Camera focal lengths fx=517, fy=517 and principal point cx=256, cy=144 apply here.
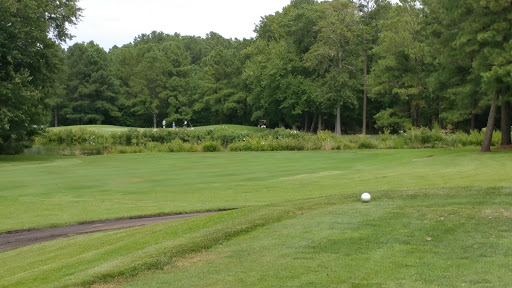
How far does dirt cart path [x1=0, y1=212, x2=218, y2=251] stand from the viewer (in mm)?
12695

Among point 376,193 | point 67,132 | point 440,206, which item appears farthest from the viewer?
point 67,132

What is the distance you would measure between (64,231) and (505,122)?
2686 centimetres

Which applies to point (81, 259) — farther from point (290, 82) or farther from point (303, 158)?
point (290, 82)

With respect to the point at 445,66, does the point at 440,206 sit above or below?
below

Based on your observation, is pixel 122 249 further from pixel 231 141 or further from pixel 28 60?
pixel 231 141

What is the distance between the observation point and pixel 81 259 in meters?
8.84

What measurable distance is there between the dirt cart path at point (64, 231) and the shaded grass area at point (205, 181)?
508mm

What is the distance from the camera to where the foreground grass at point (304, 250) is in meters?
6.36

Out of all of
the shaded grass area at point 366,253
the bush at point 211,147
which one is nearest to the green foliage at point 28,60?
the bush at point 211,147

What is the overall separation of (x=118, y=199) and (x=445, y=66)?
75.9 ft

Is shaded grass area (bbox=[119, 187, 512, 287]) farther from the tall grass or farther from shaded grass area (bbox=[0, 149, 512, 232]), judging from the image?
the tall grass

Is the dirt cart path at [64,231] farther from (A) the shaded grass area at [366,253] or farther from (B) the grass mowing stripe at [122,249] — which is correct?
(A) the shaded grass area at [366,253]

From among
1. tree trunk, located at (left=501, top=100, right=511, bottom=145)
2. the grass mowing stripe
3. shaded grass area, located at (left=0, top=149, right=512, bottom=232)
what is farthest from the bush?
the grass mowing stripe

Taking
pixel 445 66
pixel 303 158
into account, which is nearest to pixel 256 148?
pixel 303 158
